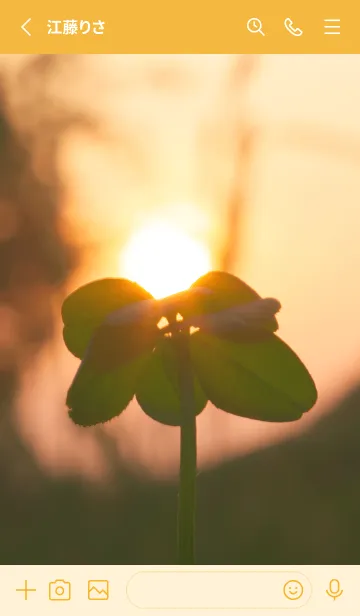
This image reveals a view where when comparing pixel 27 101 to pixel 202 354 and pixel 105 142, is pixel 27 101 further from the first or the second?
pixel 202 354
